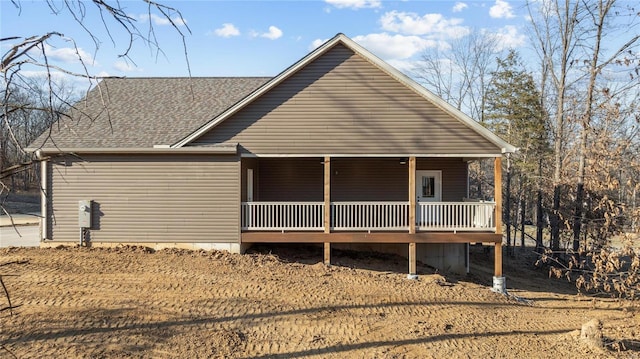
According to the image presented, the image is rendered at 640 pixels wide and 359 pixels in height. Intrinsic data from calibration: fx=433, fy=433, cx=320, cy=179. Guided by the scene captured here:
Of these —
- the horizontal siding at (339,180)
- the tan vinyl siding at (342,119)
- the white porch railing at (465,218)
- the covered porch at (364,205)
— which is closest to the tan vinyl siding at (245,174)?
the covered porch at (364,205)

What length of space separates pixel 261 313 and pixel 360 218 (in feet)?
18.4

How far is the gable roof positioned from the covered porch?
128 centimetres

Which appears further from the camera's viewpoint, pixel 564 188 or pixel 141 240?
pixel 564 188

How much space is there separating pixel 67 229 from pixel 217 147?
16.8 feet

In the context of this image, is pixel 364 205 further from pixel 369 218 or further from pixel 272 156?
pixel 272 156

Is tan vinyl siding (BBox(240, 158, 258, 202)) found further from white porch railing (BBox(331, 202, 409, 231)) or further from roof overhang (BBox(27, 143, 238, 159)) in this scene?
white porch railing (BBox(331, 202, 409, 231))

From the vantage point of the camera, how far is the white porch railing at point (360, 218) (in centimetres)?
1284

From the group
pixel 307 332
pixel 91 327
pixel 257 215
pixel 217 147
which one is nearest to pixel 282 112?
pixel 217 147

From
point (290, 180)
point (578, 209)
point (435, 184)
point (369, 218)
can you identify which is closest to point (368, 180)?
point (369, 218)

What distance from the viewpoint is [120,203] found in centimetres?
1287

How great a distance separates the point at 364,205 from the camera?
45.7ft

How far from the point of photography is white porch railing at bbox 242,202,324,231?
12.9 meters

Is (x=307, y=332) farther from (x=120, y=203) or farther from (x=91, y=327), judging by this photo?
(x=120, y=203)

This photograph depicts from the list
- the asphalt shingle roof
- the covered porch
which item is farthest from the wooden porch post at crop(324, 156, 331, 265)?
the asphalt shingle roof
